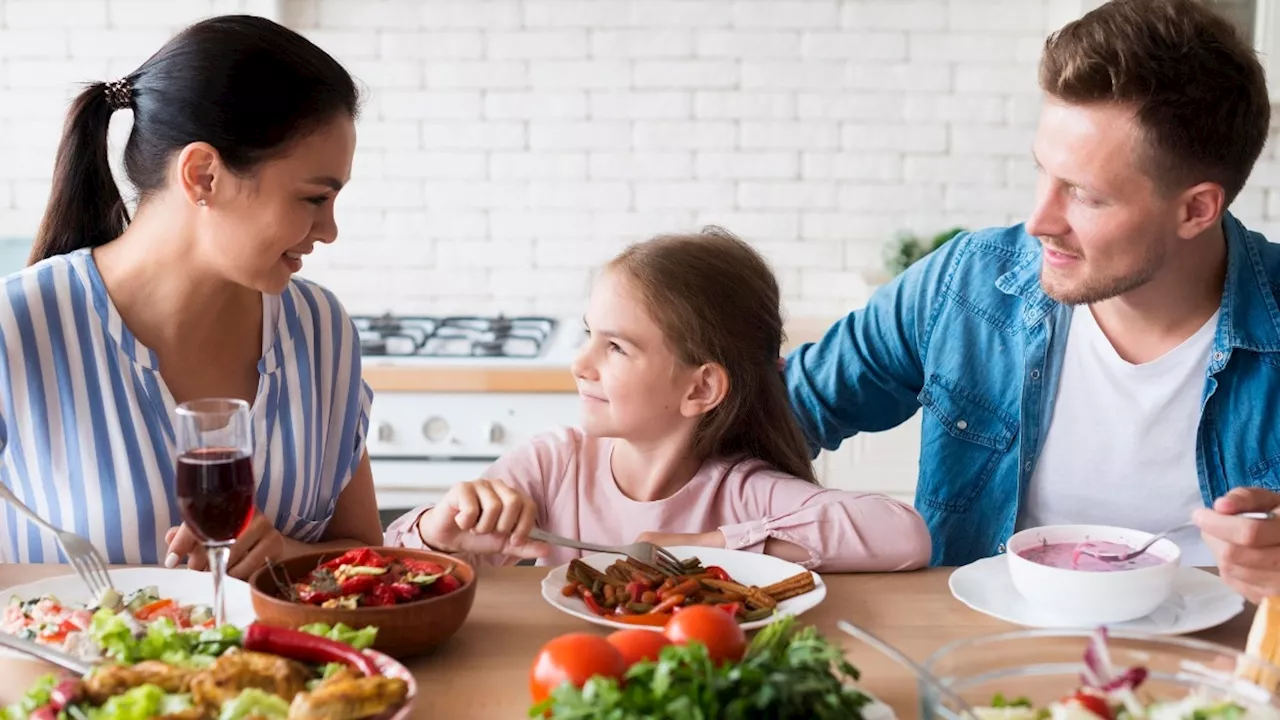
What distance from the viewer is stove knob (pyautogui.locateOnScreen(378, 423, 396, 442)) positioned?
3219mm

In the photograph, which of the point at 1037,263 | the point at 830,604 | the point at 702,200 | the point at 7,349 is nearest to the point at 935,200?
the point at 702,200

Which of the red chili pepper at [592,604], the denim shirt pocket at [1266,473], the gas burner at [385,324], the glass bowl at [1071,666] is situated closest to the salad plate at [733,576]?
the red chili pepper at [592,604]

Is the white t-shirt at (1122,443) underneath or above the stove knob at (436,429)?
above

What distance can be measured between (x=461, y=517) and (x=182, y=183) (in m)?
0.64

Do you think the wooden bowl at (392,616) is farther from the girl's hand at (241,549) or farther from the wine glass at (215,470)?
the girl's hand at (241,549)

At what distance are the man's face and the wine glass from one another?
1.24 meters

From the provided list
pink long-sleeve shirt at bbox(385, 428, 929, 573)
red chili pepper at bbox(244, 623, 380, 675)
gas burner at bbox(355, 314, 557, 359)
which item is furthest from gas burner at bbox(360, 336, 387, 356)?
red chili pepper at bbox(244, 623, 380, 675)

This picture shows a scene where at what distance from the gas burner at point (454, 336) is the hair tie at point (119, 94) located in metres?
1.38

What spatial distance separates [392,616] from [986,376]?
1255 millimetres

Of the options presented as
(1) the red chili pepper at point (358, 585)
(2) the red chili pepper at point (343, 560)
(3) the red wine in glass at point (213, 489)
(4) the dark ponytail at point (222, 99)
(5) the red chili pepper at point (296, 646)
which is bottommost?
(2) the red chili pepper at point (343, 560)

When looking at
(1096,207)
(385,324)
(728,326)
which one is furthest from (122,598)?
(385,324)

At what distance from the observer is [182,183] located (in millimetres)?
1862

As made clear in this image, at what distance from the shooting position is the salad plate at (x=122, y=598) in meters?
1.37

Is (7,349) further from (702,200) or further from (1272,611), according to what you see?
(702,200)
